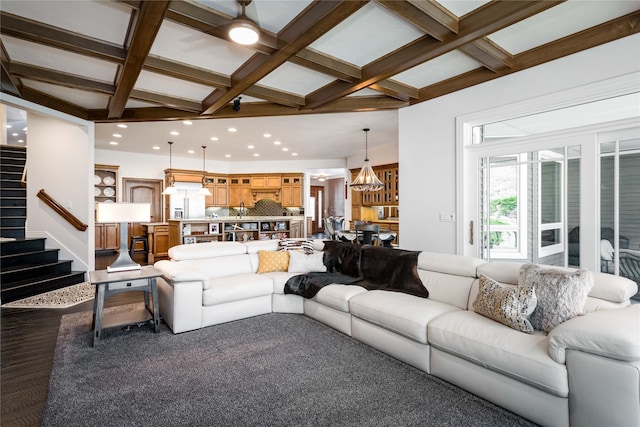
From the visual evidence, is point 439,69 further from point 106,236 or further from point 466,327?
point 106,236

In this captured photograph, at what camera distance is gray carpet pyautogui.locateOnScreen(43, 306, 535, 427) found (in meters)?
1.94

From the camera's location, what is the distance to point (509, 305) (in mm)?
2188

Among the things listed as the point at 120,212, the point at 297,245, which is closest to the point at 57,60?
the point at 120,212

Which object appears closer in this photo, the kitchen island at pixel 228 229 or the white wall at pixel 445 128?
the white wall at pixel 445 128

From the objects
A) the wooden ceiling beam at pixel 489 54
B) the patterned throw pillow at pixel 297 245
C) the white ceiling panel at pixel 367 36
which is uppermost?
the white ceiling panel at pixel 367 36

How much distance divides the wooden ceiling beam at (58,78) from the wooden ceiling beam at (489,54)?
4349mm

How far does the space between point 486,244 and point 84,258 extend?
6254 mm

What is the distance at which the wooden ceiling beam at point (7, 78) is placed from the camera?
3.42 meters

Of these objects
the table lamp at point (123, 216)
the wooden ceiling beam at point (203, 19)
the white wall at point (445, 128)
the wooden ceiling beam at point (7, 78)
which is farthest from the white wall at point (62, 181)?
the white wall at point (445, 128)

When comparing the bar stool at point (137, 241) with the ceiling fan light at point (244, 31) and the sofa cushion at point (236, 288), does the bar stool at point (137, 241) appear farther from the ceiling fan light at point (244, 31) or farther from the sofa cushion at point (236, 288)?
the ceiling fan light at point (244, 31)

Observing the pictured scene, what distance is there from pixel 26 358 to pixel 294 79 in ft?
12.7

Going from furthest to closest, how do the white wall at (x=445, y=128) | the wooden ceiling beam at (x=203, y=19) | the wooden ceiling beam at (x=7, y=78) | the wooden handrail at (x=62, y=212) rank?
the wooden handrail at (x=62, y=212) → the wooden ceiling beam at (x=7, y=78) → the white wall at (x=445, y=128) → the wooden ceiling beam at (x=203, y=19)

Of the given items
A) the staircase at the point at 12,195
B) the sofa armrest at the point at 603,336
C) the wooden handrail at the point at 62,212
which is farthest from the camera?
the staircase at the point at 12,195

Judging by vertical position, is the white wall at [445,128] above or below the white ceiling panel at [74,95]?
below
